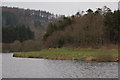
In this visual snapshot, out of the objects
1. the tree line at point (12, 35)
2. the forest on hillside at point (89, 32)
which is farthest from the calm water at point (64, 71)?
the tree line at point (12, 35)

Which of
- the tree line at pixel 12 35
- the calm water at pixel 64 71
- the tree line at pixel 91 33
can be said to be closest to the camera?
the calm water at pixel 64 71

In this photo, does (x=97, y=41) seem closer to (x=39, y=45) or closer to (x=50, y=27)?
(x=50, y=27)

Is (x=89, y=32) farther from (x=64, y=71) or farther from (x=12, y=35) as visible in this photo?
(x=12, y=35)

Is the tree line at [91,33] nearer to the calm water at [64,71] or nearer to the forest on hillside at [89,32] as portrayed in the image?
the forest on hillside at [89,32]

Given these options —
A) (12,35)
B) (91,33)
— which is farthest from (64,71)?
(12,35)

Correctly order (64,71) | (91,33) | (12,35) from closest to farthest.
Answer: (64,71) → (91,33) → (12,35)

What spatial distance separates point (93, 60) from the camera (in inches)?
1933

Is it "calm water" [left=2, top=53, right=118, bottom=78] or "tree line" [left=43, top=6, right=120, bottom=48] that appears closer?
"calm water" [left=2, top=53, right=118, bottom=78]

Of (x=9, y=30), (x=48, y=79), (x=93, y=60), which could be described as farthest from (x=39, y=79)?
(x=9, y=30)

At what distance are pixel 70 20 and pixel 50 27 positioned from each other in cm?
847

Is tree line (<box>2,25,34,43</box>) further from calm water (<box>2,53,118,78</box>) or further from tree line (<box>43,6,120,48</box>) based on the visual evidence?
calm water (<box>2,53,118,78</box>)

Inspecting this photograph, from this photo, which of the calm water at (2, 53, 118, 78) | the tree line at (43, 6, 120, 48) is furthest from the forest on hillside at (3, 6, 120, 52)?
the calm water at (2, 53, 118, 78)

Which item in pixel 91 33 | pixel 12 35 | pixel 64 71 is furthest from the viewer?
pixel 12 35

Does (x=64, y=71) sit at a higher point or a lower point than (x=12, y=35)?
lower
